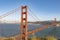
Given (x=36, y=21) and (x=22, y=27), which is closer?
(x=22, y=27)

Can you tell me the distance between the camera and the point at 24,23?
17.5 metres

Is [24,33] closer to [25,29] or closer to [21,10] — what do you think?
[25,29]

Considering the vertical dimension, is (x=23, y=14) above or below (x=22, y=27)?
above

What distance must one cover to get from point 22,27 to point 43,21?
575 centimetres

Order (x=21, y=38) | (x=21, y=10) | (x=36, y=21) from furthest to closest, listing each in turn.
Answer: (x=36, y=21) < (x=21, y=10) < (x=21, y=38)

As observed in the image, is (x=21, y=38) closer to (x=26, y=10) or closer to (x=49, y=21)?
(x=26, y=10)

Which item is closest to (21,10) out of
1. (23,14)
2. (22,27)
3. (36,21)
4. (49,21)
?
(23,14)

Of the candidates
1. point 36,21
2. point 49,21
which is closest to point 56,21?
point 49,21

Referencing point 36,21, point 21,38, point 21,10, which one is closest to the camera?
point 21,38

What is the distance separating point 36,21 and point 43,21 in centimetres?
102

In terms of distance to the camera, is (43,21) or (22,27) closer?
(22,27)

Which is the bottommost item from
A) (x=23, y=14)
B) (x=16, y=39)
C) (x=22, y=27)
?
(x=16, y=39)

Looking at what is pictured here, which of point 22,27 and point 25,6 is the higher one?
point 25,6

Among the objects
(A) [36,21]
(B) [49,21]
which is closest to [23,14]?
(A) [36,21]
